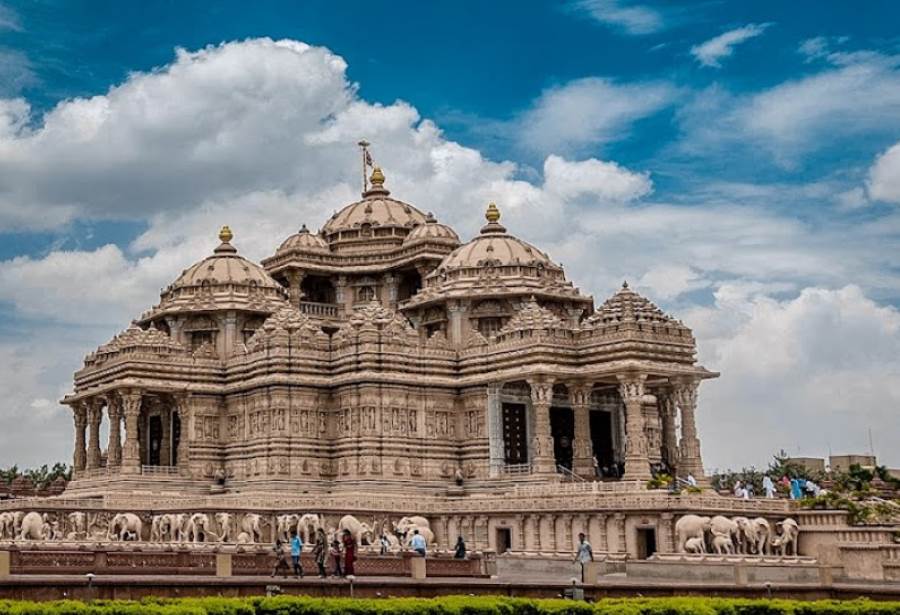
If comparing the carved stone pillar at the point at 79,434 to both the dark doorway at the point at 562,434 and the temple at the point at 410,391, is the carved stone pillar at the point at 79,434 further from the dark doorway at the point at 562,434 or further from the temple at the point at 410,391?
the dark doorway at the point at 562,434

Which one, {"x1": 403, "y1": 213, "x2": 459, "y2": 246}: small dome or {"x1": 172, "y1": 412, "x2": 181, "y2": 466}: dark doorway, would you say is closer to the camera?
{"x1": 172, "y1": 412, "x2": 181, "y2": 466}: dark doorway

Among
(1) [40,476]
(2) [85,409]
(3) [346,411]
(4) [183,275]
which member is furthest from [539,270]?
(1) [40,476]

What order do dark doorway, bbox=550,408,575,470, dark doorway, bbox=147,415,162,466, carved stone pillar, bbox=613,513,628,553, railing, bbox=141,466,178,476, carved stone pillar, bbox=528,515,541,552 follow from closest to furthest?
carved stone pillar, bbox=613,513,628,553
carved stone pillar, bbox=528,515,541,552
railing, bbox=141,466,178,476
dark doorway, bbox=550,408,575,470
dark doorway, bbox=147,415,162,466

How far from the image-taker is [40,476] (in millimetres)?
96562

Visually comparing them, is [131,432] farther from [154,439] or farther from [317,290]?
[317,290]

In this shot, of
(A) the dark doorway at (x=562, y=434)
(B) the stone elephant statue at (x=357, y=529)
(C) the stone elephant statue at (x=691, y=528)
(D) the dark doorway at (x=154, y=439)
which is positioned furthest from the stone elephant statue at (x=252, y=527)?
(C) the stone elephant statue at (x=691, y=528)

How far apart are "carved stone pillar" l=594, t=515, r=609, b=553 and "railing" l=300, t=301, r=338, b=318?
1164 inches

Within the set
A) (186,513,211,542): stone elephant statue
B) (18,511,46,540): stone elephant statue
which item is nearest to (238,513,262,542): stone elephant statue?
(186,513,211,542): stone elephant statue

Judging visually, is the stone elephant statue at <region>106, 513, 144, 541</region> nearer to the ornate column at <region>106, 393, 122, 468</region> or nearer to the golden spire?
the ornate column at <region>106, 393, 122, 468</region>

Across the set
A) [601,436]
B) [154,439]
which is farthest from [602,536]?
[154,439]

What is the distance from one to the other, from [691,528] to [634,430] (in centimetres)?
1005

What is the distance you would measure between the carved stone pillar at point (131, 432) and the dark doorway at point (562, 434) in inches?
740

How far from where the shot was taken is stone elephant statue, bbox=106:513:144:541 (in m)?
51.9

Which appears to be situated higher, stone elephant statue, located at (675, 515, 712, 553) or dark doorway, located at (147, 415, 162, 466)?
dark doorway, located at (147, 415, 162, 466)
